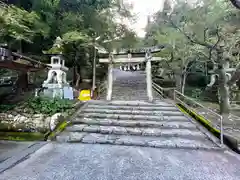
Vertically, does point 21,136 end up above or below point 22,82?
below

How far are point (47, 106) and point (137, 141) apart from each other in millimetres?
3607

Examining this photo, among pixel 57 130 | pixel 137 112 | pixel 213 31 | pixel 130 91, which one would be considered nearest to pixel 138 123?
pixel 137 112

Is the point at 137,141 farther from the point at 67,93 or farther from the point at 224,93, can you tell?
the point at 224,93

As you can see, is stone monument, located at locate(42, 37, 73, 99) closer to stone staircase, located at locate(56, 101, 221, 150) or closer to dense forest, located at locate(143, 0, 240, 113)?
stone staircase, located at locate(56, 101, 221, 150)

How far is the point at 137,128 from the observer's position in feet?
16.8

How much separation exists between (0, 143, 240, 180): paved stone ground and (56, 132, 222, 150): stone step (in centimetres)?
21

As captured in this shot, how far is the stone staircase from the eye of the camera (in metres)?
4.27

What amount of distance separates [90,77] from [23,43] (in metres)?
6.03

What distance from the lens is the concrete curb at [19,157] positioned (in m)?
3.01

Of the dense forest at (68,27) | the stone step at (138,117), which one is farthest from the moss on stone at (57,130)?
the dense forest at (68,27)

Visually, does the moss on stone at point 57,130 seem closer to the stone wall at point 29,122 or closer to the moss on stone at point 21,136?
the stone wall at point 29,122

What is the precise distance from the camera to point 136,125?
17.5ft

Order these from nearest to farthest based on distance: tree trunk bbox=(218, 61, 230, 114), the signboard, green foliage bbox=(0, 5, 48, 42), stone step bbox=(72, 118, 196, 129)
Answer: stone step bbox=(72, 118, 196, 129), green foliage bbox=(0, 5, 48, 42), the signboard, tree trunk bbox=(218, 61, 230, 114)

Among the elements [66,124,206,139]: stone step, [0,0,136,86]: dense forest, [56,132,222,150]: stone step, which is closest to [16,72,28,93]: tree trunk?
[0,0,136,86]: dense forest
